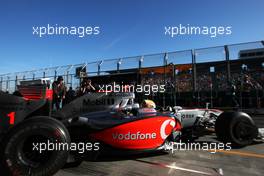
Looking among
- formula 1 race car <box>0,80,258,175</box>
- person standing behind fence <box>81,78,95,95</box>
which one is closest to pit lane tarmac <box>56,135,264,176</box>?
formula 1 race car <box>0,80,258,175</box>

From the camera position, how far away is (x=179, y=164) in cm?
357

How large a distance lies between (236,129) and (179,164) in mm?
1532

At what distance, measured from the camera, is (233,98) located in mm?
10305

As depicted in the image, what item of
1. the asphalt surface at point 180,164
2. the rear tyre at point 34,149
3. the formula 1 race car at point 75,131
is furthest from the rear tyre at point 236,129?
the rear tyre at point 34,149

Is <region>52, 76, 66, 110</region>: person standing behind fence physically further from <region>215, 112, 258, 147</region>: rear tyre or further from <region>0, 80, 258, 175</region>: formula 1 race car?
<region>215, 112, 258, 147</region>: rear tyre

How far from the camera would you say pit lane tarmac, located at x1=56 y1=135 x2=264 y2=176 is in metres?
3.21

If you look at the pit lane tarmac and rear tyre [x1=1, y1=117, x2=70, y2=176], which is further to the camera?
the pit lane tarmac

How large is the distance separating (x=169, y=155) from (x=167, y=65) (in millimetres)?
8415

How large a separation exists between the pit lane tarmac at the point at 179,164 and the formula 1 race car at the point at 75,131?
196 millimetres

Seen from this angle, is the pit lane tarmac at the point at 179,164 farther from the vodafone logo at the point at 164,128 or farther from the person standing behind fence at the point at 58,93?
the person standing behind fence at the point at 58,93

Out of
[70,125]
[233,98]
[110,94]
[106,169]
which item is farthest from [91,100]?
[233,98]
